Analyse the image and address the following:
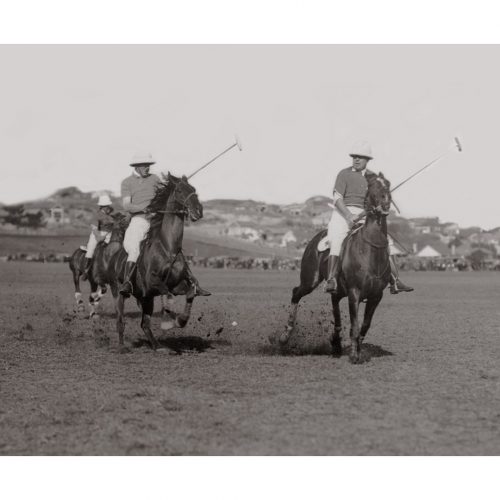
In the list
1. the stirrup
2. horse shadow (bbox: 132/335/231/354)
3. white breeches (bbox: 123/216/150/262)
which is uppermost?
white breeches (bbox: 123/216/150/262)

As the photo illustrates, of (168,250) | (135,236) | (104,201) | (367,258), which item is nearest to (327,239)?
(367,258)

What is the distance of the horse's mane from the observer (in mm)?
12734

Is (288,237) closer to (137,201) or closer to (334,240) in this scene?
(137,201)

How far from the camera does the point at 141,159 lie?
42.7ft

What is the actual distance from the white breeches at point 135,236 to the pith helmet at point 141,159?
35.2 inches

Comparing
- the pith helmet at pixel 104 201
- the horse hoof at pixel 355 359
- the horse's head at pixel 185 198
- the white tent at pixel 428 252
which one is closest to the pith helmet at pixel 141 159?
the horse's head at pixel 185 198

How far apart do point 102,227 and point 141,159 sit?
21.9 feet

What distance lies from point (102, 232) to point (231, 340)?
19.2 ft

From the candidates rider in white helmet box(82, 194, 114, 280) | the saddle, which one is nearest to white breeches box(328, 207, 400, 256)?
the saddle

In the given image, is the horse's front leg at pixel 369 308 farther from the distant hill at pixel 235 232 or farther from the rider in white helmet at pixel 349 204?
the distant hill at pixel 235 232

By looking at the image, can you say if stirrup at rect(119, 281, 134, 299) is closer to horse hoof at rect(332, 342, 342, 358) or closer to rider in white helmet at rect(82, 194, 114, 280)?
horse hoof at rect(332, 342, 342, 358)

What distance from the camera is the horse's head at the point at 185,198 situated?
1211 cm

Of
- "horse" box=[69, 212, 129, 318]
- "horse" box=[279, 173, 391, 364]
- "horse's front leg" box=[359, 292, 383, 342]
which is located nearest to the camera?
"horse" box=[279, 173, 391, 364]

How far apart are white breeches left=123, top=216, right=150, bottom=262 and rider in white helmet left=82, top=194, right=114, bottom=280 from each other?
468 cm
